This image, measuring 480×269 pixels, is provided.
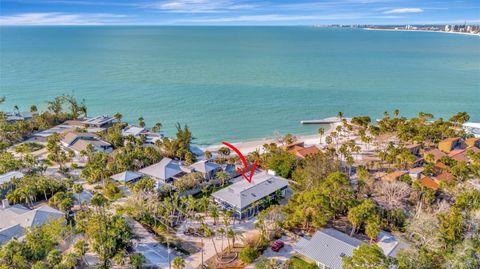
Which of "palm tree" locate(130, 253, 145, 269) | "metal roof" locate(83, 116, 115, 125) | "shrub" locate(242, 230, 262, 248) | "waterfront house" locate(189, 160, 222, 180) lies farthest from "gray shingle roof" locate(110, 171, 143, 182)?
"metal roof" locate(83, 116, 115, 125)

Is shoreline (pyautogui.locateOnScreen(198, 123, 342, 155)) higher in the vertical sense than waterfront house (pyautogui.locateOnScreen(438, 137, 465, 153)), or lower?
lower

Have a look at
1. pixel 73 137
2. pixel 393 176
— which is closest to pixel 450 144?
pixel 393 176

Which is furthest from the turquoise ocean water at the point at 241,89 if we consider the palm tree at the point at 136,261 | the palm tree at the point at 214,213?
the palm tree at the point at 136,261

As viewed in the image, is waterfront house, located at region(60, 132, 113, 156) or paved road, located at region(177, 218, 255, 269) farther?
waterfront house, located at region(60, 132, 113, 156)

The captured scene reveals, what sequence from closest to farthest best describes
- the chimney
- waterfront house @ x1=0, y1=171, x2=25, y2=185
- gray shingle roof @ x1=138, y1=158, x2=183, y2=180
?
the chimney
waterfront house @ x1=0, y1=171, x2=25, y2=185
gray shingle roof @ x1=138, y1=158, x2=183, y2=180

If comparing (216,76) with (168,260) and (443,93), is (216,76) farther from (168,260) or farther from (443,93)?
(168,260)

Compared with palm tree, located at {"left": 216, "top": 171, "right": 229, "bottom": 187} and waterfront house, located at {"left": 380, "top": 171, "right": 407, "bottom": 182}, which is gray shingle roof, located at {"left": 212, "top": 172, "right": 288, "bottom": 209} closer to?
palm tree, located at {"left": 216, "top": 171, "right": 229, "bottom": 187}

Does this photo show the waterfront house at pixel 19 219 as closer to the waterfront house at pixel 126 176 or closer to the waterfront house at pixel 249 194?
the waterfront house at pixel 126 176

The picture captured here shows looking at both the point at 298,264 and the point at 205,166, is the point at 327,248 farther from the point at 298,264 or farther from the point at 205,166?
the point at 205,166
